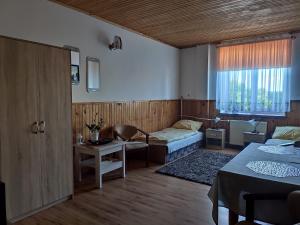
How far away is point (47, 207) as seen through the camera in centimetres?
268

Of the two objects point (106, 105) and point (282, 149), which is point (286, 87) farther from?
point (106, 105)

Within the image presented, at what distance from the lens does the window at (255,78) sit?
5.03 meters

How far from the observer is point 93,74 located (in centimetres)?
393

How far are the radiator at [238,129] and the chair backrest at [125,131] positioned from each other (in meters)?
2.51

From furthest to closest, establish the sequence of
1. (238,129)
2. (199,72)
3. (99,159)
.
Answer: (199,72) → (238,129) → (99,159)

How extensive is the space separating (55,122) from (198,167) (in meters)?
2.56

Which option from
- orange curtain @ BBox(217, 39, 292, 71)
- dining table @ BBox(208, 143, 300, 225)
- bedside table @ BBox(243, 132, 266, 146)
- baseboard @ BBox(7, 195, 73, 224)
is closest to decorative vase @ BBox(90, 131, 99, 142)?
baseboard @ BBox(7, 195, 73, 224)

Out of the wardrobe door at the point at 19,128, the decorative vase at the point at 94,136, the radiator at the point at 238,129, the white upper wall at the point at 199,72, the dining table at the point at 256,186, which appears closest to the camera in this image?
the dining table at the point at 256,186

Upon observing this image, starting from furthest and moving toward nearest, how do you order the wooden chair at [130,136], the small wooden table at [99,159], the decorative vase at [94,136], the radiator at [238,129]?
the radiator at [238,129] → the wooden chair at [130,136] → the decorative vase at [94,136] → the small wooden table at [99,159]

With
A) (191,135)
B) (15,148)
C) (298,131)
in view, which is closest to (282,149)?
(298,131)

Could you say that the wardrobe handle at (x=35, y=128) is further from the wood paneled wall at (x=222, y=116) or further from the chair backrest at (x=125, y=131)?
the wood paneled wall at (x=222, y=116)

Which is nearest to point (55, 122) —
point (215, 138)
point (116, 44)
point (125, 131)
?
point (125, 131)

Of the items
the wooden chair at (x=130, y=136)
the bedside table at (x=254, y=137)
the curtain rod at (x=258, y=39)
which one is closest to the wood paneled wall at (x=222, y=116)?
the bedside table at (x=254, y=137)

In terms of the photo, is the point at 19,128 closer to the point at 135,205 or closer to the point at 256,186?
the point at 135,205
